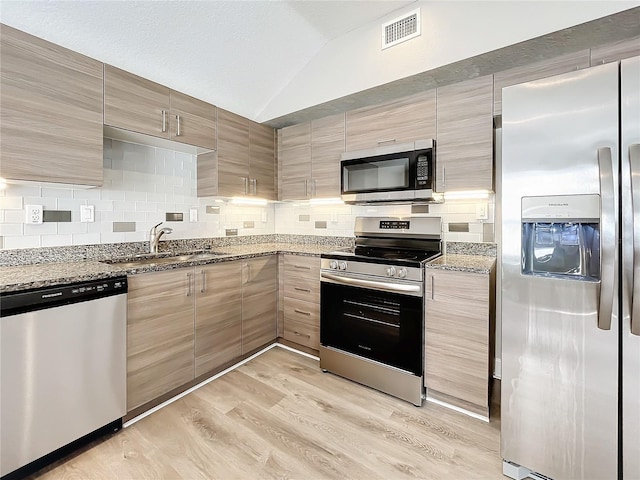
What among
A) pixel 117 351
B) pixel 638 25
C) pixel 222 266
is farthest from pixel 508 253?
pixel 117 351

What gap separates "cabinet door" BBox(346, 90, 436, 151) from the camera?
88.9 inches

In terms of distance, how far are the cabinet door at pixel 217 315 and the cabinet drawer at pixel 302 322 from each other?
0.49 m

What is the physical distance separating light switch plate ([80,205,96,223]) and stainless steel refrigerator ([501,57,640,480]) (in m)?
2.58

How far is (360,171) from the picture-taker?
2580 mm

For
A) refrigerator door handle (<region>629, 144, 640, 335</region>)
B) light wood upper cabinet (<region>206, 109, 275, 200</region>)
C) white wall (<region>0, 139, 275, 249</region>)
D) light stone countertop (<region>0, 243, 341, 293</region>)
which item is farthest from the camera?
light wood upper cabinet (<region>206, 109, 275, 200</region>)

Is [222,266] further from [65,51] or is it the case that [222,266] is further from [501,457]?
[501,457]

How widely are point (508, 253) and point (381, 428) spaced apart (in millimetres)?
1253

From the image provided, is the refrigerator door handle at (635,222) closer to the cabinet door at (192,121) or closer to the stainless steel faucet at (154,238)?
the cabinet door at (192,121)

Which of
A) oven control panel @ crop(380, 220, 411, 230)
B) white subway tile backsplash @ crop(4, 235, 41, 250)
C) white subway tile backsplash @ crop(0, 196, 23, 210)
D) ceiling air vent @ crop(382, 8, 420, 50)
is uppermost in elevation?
ceiling air vent @ crop(382, 8, 420, 50)

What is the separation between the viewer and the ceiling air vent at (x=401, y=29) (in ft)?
6.93

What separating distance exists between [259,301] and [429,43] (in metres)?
2.41

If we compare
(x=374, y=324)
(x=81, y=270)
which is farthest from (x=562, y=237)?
(x=81, y=270)

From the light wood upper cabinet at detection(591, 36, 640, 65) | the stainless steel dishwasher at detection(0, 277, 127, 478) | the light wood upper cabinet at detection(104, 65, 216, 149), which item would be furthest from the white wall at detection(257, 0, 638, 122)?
the stainless steel dishwasher at detection(0, 277, 127, 478)

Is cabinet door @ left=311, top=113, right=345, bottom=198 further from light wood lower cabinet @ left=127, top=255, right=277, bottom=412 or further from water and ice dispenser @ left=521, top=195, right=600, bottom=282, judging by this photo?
water and ice dispenser @ left=521, top=195, right=600, bottom=282
